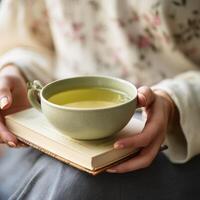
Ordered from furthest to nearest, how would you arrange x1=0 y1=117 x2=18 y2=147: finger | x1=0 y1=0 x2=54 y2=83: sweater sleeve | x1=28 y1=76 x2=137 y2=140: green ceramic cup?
x1=0 y1=0 x2=54 y2=83: sweater sleeve → x1=0 y1=117 x2=18 y2=147: finger → x1=28 y1=76 x2=137 y2=140: green ceramic cup

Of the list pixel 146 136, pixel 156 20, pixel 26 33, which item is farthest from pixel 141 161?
pixel 26 33

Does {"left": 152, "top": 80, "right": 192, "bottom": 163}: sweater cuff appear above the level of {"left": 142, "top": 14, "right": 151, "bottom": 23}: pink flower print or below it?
below

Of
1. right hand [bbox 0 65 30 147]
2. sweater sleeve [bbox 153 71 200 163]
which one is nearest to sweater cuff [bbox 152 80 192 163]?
sweater sleeve [bbox 153 71 200 163]

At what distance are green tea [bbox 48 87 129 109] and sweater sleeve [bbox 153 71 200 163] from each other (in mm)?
124

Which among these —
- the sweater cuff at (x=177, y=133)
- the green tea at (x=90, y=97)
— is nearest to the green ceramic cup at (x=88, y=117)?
the green tea at (x=90, y=97)

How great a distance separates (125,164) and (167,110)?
0.12 metres

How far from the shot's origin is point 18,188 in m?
0.68

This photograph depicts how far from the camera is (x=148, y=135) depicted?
2.00ft

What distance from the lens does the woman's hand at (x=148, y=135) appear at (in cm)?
60

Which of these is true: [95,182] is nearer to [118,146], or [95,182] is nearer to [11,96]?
[118,146]

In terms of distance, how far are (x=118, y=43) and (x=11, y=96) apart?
0.83ft

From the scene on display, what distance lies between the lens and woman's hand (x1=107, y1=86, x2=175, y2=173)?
60 cm

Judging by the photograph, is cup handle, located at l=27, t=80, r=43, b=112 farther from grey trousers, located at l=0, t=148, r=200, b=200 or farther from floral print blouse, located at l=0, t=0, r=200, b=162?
floral print blouse, located at l=0, t=0, r=200, b=162

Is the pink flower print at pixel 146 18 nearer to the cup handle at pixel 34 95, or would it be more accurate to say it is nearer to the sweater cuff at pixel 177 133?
the sweater cuff at pixel 177 133
